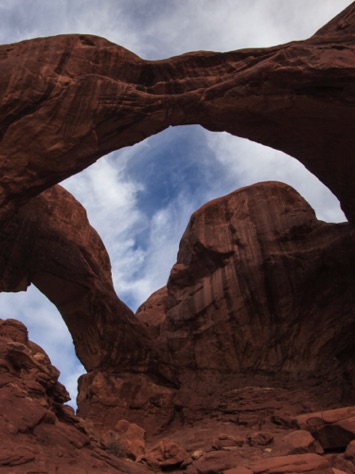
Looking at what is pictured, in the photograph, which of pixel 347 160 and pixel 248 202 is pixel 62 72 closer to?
pixel 347 160

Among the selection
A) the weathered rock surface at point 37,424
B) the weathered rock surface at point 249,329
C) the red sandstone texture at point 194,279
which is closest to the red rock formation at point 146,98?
the red sandstone texture at point 194,279

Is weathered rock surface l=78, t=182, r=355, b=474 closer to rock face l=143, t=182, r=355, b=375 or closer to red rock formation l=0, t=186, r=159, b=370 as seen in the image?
Answer: rock face l=143, t=182, r=355, b=375

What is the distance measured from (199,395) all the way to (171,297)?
20.7 ft

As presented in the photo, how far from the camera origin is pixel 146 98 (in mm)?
15969

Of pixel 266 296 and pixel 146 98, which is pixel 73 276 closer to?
pixel 146 98

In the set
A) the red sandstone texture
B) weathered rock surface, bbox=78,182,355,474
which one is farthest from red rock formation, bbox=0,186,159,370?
weathered rock surface, bbox=78,182,355,474

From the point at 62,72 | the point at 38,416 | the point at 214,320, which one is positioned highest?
the point at 62,72

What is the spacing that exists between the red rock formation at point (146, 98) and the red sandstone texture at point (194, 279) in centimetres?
5

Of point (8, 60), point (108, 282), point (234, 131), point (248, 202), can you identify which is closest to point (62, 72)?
point (8, 60)

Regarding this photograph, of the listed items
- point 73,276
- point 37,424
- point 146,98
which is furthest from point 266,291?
point 37,424

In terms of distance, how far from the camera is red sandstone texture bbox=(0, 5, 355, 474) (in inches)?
445

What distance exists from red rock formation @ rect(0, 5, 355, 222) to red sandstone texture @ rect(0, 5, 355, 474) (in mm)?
45

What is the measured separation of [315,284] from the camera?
2175 centimetres

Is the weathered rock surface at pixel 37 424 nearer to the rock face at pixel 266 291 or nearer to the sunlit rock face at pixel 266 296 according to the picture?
the sunlit rock face at pixel 266 296
